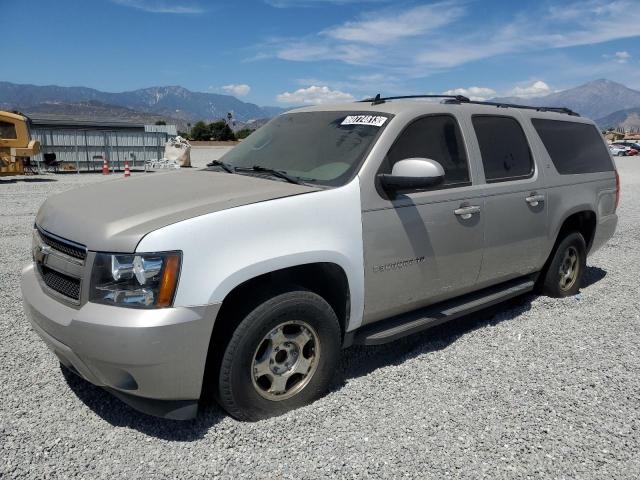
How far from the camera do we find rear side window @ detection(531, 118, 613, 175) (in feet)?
15.8

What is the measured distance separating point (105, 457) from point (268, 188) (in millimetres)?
1715

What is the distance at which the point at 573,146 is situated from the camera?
5.13 m

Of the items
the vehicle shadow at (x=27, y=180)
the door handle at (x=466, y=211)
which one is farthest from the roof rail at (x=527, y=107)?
the vehicle shadow at (x=27, y=180)

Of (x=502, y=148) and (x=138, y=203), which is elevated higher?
(x=502, y=148)

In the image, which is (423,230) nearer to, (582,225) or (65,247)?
(65,247)

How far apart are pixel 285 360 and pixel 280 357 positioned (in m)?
0.05

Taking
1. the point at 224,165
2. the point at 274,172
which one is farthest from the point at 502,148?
→ the point at 224,165

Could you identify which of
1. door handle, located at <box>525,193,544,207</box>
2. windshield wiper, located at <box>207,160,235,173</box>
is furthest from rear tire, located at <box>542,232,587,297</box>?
windshield wiper, located at <box>207,160,235,173</box>

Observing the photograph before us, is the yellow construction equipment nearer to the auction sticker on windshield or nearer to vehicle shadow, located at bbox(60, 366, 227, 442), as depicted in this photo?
vehicle shadow, located at bbox(60, 366, 227, 442)

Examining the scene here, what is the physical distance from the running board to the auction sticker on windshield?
139cm

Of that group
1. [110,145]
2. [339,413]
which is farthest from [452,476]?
[110,145]

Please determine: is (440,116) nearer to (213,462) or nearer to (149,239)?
(149,239)

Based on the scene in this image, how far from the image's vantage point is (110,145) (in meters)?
24.5

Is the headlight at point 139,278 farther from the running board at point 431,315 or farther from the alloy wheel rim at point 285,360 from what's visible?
the running board at point 431,315
